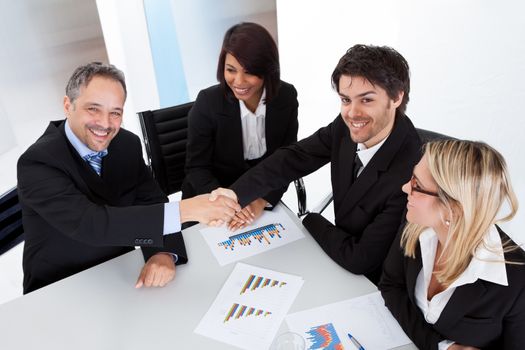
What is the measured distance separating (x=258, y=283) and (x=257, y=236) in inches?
11.4

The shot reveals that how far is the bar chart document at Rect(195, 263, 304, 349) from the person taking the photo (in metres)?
1.40

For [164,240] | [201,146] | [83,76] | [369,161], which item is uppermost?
[83,76]

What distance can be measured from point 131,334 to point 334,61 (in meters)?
3.21

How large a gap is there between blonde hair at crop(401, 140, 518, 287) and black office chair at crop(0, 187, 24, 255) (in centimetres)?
233

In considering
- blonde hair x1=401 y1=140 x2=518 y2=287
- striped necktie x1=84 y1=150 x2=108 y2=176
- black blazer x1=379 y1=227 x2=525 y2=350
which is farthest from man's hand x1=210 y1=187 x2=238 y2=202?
blonde hair x1=401 y1=140 x2=518 y2=287

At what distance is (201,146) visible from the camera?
2531mm

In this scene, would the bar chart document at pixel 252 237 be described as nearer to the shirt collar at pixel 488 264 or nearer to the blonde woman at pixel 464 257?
Answer: the blonde woman at pixel 464 257

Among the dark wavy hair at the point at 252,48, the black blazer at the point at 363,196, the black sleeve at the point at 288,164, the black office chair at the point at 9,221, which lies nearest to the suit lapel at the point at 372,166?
the black blazer at the point at 363,196

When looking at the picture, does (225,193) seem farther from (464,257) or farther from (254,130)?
(464,257)

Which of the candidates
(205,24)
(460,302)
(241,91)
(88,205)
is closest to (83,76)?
(88,205)

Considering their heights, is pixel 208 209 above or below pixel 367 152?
below

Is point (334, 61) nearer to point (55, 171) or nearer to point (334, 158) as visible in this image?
point (334, 158)

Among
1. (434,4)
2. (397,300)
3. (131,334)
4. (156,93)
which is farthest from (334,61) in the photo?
(131,334)

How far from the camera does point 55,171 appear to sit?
163 centimetres
